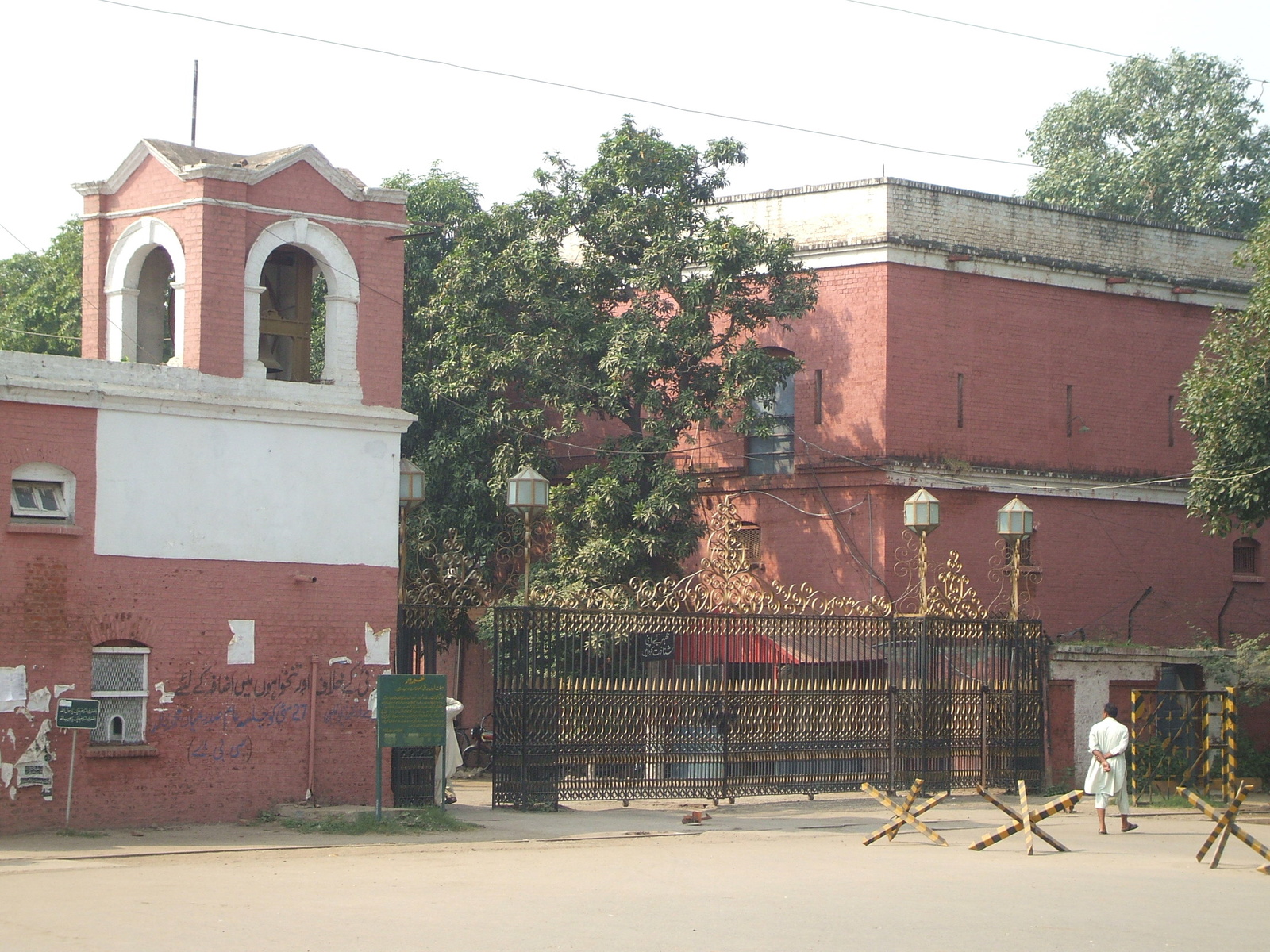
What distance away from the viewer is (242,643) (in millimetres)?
15984

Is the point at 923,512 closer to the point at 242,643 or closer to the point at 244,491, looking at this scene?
the point at 244,491

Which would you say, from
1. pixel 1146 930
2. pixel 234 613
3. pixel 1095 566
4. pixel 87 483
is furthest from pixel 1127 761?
pixel 87 483

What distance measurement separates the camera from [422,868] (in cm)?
1301

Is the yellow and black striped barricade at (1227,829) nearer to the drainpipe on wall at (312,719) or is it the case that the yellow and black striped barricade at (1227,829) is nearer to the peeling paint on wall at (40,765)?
the drainpipe on wall at (312,719)

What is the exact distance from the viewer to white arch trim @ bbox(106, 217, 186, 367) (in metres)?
16.5

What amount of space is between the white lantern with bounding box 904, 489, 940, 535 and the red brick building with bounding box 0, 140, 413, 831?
724 cm

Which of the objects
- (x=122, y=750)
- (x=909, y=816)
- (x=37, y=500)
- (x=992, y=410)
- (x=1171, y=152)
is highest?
(x=1171, y=152)

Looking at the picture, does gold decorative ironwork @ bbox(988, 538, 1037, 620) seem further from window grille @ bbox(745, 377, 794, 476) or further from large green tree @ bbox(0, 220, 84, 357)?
large green tree @ bbox(0, 220, 84, 357)

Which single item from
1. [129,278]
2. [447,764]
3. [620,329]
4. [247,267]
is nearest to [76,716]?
[447,764]

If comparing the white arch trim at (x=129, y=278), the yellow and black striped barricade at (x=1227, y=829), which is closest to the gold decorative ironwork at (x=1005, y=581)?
the yellow and black striped barricade at (x=1227, y=829)

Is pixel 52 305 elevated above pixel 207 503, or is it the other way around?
pixel 52 305

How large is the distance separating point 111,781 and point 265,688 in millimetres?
1834

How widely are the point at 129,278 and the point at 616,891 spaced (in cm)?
958

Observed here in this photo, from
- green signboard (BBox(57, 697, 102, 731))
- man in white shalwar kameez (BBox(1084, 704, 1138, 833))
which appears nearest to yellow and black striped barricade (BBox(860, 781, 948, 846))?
man in white shalwar kameez (BBox(1084, 704, 1138, 833))
